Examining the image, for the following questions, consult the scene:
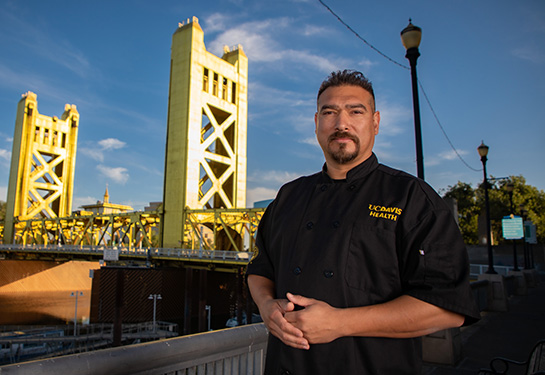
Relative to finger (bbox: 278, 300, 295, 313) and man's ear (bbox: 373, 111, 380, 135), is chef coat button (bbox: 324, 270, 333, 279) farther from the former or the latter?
man's ear (bbox: 373, 111, 380, 135)

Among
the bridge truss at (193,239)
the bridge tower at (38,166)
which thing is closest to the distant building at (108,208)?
the bridge tower at (38,166)

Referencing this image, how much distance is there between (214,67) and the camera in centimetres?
3644

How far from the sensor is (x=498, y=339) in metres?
7.04

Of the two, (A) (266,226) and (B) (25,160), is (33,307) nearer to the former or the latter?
(B) (25,160)

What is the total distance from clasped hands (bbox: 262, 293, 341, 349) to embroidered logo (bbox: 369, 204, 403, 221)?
1.27 ft

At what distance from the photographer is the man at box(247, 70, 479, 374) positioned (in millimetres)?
1312

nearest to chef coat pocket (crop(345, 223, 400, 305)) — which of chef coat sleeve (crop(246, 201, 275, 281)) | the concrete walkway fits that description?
chef coat sleeve (crop(246, 201, 275, 281))

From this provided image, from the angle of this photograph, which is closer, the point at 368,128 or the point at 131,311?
the point at 368,128

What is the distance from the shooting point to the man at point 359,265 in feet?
4.30

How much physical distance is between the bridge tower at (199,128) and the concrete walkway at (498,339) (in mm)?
25487

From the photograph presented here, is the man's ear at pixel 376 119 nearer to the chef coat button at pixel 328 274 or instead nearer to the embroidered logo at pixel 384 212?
the embroidered logo at pixel 384 212

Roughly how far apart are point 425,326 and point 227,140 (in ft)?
130

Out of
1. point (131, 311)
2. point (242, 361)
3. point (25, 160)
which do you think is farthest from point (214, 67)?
point (25, 160)

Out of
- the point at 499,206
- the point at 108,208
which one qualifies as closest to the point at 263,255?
the point at 499,206
